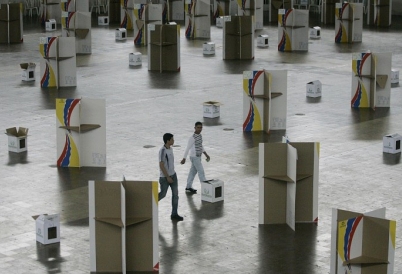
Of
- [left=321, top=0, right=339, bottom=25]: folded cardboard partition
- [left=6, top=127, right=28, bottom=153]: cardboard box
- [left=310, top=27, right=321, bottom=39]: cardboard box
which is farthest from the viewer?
[left=321, top=0, right=339, bottom=25]: folded cardboard partition

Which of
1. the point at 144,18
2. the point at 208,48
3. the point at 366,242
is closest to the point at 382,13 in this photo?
the point at 208,48

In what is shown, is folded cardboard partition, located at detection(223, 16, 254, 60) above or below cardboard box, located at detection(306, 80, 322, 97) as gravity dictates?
above

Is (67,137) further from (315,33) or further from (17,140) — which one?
(315,33)

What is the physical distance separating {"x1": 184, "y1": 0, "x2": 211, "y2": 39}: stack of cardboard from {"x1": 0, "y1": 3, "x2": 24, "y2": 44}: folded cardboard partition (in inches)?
282

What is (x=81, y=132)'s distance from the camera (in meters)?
20.1

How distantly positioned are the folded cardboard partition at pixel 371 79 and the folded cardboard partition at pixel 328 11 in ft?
65.9

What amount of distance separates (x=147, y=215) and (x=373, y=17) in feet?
111

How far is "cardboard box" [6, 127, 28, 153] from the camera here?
21.4 m

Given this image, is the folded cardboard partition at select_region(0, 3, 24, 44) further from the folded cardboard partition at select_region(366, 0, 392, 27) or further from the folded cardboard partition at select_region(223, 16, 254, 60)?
the folded cardboard partition at select_region(366, 0, 392, 27)

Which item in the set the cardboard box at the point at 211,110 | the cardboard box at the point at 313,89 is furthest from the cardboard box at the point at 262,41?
the cardboard box at the point at 211,110

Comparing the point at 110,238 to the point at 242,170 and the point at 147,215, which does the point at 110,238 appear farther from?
the point at 242,170

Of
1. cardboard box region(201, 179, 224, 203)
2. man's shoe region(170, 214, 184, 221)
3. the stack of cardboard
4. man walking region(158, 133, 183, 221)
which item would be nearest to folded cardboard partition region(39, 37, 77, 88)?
cardboard box region(201, 179, 224, 203)

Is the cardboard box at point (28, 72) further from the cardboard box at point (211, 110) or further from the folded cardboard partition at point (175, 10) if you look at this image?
the folded cardboard partition at point (175, 10)

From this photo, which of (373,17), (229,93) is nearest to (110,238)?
(229,93)
